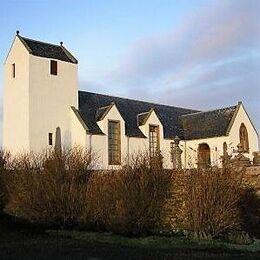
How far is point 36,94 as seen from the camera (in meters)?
39.7

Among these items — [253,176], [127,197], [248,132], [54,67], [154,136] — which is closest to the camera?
[127,197]

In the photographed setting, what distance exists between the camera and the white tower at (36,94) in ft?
129

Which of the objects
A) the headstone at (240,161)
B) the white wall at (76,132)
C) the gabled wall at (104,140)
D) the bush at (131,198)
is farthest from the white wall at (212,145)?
the bush at (131,198)

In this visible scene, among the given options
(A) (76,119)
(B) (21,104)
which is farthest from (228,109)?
(B) (21,104)

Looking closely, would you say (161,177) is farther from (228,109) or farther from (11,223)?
(228,109)

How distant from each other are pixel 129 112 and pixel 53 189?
25.7 meters

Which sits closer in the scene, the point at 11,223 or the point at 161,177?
the point at 161,177

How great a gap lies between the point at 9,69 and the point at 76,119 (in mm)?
7311

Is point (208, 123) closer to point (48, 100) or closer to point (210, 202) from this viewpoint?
point (48, 100)

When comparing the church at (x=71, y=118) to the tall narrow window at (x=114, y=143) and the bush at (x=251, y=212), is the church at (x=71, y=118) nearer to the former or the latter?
Answer: the tall narrow window at (x=114, y=143)

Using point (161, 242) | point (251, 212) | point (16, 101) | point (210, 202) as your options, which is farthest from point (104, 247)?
point (16, 101)

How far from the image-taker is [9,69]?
137ft

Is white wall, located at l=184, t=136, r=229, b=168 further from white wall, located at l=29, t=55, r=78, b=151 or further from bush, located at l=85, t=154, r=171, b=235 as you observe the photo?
bush, located at l=85, t=154, r=171, b=235

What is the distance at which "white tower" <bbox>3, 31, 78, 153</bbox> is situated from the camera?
39.3 m
